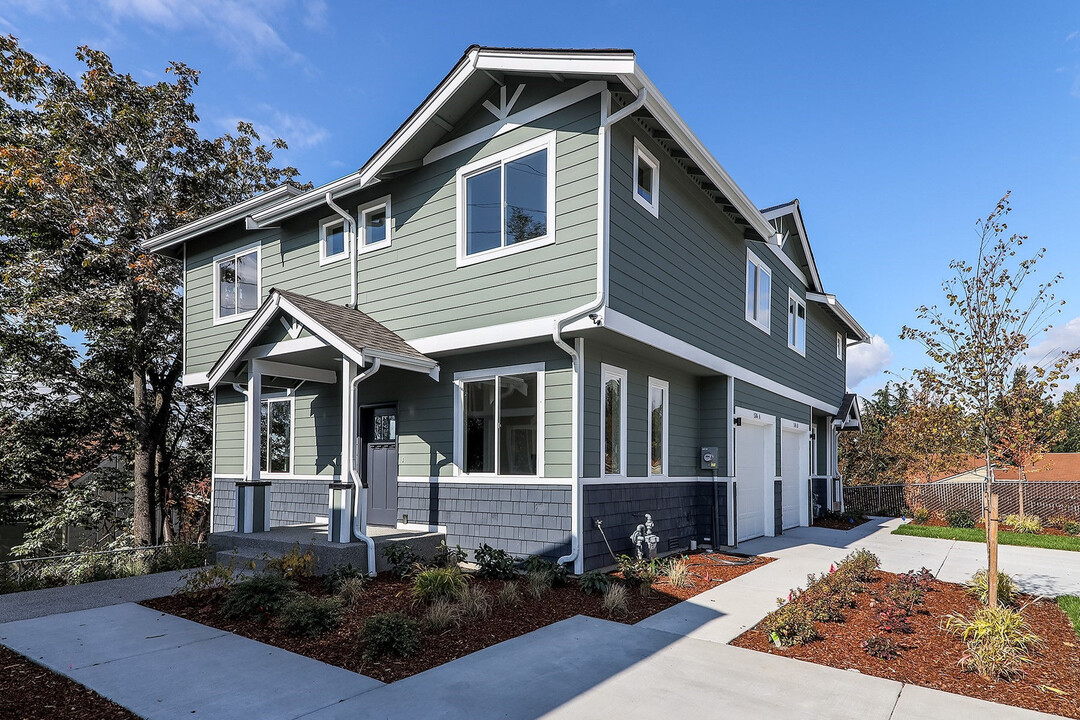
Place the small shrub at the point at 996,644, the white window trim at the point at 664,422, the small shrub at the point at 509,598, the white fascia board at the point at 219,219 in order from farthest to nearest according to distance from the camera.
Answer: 1. the white fascia board at the point at 219,219
2. the white window trim at the point at 664,422
3. the small shrub at the point at 509,598
4. the small shrub at the point at 996,644

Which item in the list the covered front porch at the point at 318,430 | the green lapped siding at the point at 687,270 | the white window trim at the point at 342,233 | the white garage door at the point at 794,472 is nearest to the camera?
the green lapped siding at the point at 687,270

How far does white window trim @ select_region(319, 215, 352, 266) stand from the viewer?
11.3m

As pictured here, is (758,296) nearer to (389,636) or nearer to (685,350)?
(685,350)

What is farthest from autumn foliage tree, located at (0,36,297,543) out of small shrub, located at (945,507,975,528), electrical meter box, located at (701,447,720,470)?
small shrub, located at (945,507,975,528)

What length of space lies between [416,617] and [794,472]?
12.1 meters

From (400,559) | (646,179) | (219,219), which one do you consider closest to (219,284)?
(219,219)

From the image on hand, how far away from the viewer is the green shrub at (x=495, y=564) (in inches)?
326

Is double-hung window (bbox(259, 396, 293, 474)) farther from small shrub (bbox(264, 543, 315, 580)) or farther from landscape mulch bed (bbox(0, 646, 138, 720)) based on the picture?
landscape mulch bed (bbox(0, 646, 138, 720))

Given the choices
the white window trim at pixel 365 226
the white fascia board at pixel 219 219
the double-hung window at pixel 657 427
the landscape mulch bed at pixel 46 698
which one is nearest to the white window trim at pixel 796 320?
the double-hung window at pixel 657 427

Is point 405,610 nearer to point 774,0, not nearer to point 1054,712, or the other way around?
point 1054,712

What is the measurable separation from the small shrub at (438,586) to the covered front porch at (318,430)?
5.51ft

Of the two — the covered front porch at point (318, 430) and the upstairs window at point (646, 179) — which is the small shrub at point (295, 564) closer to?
the covered front porch at point (318, 430)

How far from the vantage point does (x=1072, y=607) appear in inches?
293

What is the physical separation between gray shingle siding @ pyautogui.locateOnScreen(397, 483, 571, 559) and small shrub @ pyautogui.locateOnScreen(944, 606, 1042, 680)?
14.3 feet
